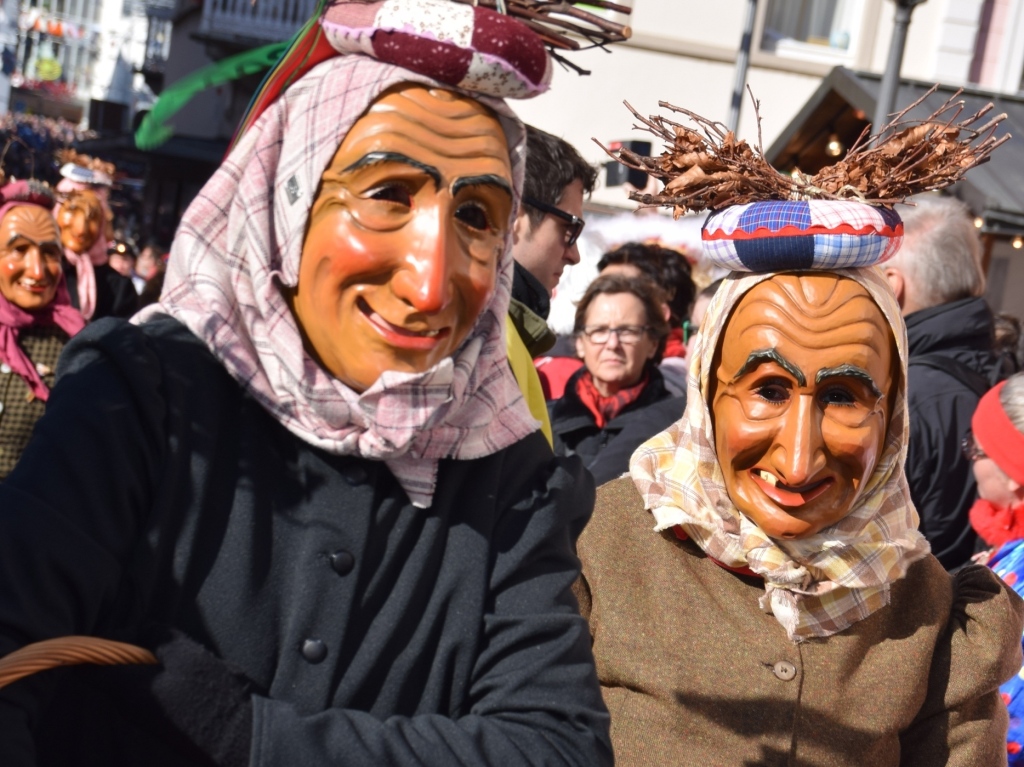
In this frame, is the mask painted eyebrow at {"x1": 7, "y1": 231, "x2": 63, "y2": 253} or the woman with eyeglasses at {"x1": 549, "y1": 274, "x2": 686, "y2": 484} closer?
the woman with eyeglasses at {"x1": 549, "y1": 274, "x2": 686, "y2": 484}

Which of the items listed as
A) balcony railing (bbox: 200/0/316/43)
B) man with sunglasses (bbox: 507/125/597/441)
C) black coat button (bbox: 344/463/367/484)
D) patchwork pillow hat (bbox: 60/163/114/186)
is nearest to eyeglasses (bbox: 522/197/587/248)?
man with sunglasses (bbox: 507/125/597/441)

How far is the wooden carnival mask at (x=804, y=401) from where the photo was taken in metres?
2.69

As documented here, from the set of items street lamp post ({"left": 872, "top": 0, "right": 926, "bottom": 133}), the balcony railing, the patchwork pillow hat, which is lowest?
the patchwork pillow hat

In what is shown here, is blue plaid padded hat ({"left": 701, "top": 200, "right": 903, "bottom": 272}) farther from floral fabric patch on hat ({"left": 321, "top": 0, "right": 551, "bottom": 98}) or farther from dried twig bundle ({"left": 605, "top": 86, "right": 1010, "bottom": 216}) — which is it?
floral fabric patch on hat ({"left": 321, "top": 0, "right": 551, "bottom": 98})

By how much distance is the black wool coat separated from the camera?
4.99 ft

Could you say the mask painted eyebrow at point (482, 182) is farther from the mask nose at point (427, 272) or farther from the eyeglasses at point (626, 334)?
the eyeglasses at point (626, 334)

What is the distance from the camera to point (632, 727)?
8.76 feet

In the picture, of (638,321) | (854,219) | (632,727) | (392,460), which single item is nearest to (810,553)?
(632,727)

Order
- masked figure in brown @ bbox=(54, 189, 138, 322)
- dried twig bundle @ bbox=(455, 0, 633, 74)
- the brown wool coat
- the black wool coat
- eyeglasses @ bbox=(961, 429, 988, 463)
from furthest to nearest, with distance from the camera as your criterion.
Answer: masked figure in brown @ bbox=(54, 189, 138, 322) → eyeglasses @ bbox=(961, 429, 988, 463) → the brown wool coat → dried twig bundle @ bbox=(455, 0, 633, 74) → the black wool coat

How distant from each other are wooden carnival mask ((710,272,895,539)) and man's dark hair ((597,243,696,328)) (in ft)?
9.89

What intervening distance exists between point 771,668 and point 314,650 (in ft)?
4.50

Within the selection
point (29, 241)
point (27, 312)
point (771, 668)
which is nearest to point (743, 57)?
point (29, 241)

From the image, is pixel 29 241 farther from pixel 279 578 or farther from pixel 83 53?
pixel 83 53

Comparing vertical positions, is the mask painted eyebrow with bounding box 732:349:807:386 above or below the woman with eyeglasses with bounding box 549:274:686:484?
above
